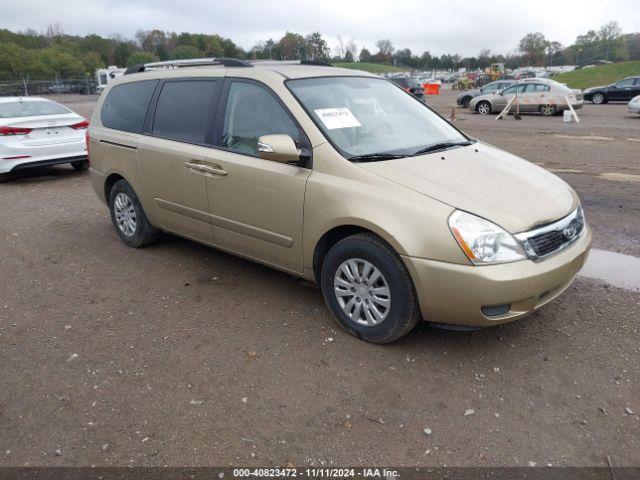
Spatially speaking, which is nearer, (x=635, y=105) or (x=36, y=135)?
(x=36, y=135)

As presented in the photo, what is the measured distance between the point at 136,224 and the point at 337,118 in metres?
2.67

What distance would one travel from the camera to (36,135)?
8906mm

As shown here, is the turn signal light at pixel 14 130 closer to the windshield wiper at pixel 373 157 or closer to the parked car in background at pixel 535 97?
the windshield wiper at pixel 373 157

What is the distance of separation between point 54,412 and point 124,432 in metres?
0.49

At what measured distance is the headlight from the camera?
3078 mm

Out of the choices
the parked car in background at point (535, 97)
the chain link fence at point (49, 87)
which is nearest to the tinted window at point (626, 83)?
the parked car in background at point (535, 97)

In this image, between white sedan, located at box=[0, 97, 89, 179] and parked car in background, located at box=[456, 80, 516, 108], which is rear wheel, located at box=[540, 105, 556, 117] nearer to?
parked car in background, located at box=[456, 80, 516, 108]

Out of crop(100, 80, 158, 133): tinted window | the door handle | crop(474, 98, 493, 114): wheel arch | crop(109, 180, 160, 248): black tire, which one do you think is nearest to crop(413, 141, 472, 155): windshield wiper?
the door handle

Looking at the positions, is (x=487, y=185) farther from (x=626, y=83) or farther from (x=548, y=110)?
(x=626, y=83)

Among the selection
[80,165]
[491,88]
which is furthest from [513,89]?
[80,165]

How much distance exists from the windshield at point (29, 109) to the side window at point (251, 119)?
6.57 m

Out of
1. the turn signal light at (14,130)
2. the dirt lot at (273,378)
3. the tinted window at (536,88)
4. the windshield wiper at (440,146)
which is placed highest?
the tinted window at (536,88)

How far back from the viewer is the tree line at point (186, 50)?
60.0 meters

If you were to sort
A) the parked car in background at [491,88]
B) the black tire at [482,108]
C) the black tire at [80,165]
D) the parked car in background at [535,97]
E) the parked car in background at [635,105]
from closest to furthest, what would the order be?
1. the black tire at [80,165]
2. the parked car in background at [635,105]
3. the parked car in background at [535,97]
4. the black tire at [482,108]
5. the parked car in background at [491,88]
